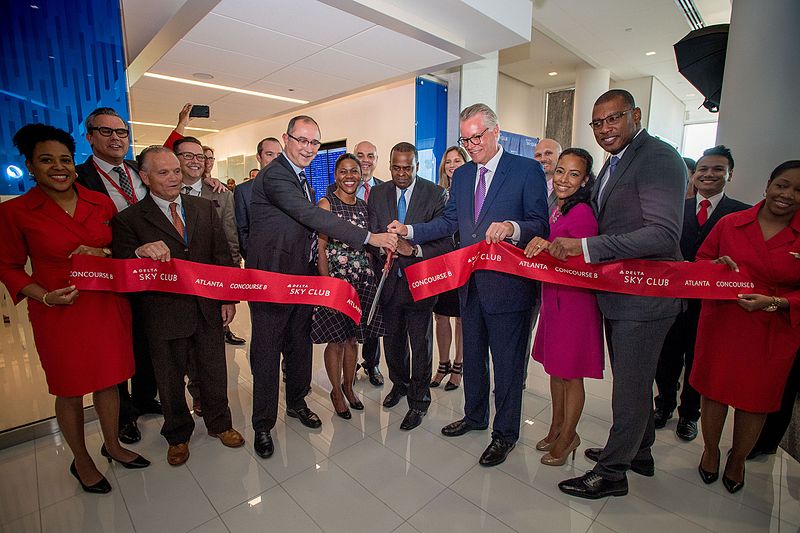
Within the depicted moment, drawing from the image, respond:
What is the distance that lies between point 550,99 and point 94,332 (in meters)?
12.0

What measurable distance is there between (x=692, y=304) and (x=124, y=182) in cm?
382

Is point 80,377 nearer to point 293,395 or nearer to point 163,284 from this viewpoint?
point 163,284

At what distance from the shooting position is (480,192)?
2328 millimetres

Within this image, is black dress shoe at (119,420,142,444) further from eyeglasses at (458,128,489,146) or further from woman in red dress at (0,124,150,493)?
eyeglasses at (458,128,489,146)

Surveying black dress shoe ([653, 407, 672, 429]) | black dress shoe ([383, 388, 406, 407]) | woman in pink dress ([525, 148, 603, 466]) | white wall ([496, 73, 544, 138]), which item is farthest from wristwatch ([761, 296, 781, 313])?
white wall ([496, 73, 544, 138])

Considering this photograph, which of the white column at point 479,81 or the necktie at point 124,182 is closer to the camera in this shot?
the necktie at point 124,182

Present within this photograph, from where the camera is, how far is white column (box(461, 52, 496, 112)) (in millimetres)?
6465

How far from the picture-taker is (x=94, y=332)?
6.57 feet

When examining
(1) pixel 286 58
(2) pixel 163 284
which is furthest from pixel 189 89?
(2) pixel 163 284

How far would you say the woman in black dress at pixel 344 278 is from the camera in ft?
8.76

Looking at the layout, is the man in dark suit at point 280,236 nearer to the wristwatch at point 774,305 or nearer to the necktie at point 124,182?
the necktie at point 124,182

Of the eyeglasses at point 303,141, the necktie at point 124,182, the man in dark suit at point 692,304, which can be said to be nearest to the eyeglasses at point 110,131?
the necktie at point 124,182

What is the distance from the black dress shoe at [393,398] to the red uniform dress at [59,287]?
67.2 inches

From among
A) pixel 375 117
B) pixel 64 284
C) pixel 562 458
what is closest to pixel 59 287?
pixel 64 284
